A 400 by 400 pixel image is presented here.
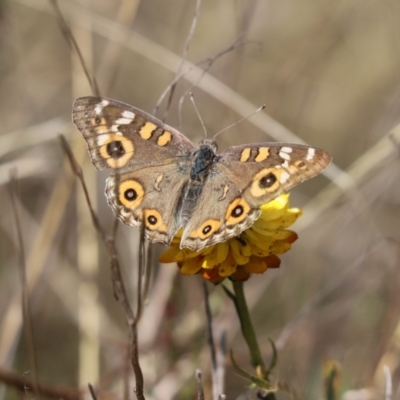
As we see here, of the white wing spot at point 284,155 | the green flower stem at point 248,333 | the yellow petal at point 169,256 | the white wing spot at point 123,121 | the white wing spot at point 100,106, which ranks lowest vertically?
the green flower stem at point 248,333

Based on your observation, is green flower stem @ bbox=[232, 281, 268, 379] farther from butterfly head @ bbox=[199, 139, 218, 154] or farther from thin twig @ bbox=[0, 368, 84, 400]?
thin twig @ bbox=[0, 368, 84, 400]

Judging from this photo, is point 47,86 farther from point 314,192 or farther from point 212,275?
point 212,275

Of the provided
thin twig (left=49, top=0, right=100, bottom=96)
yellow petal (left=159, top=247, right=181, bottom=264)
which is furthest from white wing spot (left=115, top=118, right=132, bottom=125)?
yellow petal (left=159, top=247, right=181, bottom=264)

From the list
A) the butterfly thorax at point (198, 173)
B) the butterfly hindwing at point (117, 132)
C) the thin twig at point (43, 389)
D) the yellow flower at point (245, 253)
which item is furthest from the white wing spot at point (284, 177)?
the thin twig at point (43, 389)

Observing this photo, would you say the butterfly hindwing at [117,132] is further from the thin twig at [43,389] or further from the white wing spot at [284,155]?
the thin twig at [43,389]

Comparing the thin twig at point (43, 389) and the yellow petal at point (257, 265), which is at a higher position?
the yellow petal at point (257, 265)

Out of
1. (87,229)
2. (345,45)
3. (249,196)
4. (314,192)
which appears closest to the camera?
(249,196)

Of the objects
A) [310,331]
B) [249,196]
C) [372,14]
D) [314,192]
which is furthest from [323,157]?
[372,14]
